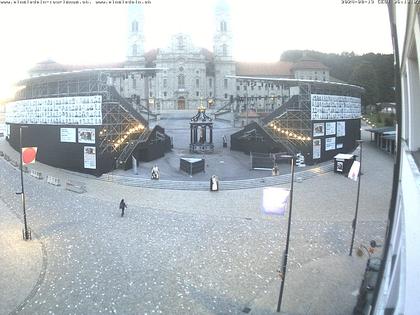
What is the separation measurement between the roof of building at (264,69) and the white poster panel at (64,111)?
60109 mm

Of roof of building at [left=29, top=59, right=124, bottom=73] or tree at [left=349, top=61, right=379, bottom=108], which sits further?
roof of building at [left=29, top=59, right=124, bottom=73]

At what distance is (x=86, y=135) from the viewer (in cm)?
3272

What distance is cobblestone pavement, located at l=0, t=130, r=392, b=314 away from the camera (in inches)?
480

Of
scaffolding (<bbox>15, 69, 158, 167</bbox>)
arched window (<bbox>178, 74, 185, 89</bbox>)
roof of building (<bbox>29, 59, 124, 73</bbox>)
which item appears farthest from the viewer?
roof of building (<bbox>29, 59, 124, 73</bbox>)

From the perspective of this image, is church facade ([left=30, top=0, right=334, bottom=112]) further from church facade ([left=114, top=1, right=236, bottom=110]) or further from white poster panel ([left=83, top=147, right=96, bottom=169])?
white poster panel ([left=83, top=147, right=96, bottom=169])

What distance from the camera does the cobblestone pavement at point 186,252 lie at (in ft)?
40.0

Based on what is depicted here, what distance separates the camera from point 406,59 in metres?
6.56

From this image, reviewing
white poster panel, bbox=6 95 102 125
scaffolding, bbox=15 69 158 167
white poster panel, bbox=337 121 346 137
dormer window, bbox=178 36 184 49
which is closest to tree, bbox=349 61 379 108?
dormer window, bbox=178 36 184 49

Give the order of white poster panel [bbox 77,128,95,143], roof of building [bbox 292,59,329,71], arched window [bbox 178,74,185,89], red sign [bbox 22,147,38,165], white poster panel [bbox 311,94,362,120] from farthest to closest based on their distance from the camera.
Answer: roof of building [bbox 292,59,329,71], arched window [bbox 178,74,185,89], white poster panel [bbox 311,94,362,120], white poster panel [bbox 77,128,95,143], red sign [bbox 22,147,38,165]

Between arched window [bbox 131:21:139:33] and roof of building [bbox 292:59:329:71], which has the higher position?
arched window [bbox 131:21:139:33]

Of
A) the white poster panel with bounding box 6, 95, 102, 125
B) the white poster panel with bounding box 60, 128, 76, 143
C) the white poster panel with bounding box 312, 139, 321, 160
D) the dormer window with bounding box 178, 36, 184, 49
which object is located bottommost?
the white poster panel with bounding box 312, 139, 321, 160

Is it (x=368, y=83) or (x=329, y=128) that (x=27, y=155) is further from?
(x=368, y=83)

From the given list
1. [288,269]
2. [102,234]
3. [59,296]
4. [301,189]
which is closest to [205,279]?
[288,269]

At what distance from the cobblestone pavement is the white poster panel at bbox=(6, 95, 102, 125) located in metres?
7.95
